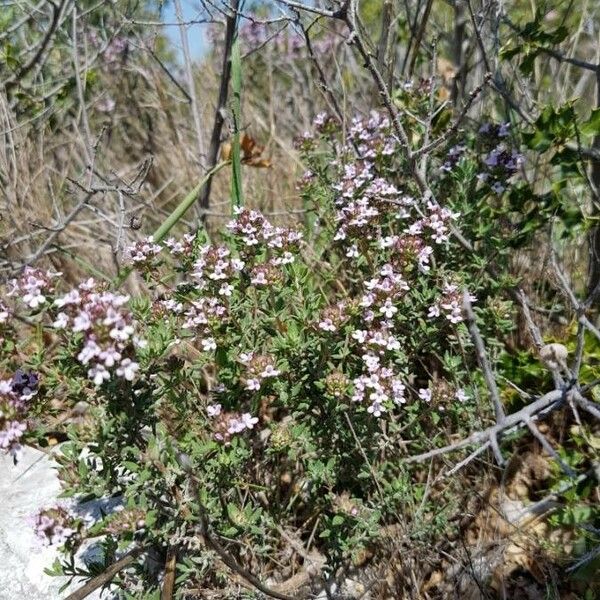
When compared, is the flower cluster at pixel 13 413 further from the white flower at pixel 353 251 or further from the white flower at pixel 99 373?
the white flower at pixel 353 251

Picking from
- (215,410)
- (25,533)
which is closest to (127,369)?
(215,410)

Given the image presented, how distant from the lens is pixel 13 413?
1623mm

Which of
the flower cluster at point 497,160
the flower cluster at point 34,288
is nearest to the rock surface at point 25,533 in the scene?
the flower cluster at point 34,288

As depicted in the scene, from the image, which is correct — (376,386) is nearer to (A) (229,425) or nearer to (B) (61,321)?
(A) (229,425)

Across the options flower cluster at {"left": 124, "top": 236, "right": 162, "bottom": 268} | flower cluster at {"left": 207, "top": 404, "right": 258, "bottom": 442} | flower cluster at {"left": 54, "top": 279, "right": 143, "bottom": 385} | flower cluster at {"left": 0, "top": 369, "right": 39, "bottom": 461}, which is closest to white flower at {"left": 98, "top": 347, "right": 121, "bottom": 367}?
flower cluster at {"left": 54, "top": 279, "right": 143, "bottom": 385}

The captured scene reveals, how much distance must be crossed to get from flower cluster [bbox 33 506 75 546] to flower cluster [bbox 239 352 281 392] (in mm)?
580

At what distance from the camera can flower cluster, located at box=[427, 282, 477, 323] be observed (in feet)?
6.26

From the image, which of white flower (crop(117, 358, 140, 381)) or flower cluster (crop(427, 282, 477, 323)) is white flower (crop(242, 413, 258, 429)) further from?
flower cluster (crop(427, 282, 477, 323))

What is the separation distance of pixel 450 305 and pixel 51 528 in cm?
120

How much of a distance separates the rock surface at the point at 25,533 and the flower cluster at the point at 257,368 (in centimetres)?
68

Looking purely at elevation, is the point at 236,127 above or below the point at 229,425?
above

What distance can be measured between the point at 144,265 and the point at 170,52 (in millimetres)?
4655

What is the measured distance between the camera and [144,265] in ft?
6.63

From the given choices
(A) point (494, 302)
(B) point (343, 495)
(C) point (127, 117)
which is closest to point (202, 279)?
(B) point (343, 495)
